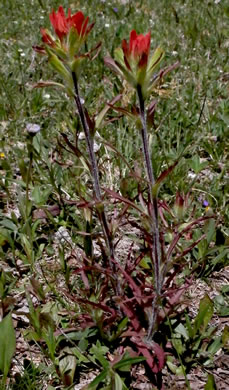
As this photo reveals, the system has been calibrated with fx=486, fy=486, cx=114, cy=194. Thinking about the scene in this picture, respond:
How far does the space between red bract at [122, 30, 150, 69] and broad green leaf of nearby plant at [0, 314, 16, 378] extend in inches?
44.2

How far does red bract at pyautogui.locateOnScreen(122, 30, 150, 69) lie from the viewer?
134 centimetres

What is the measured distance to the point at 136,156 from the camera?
3.05 m

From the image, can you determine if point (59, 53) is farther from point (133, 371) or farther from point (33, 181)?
point (33, 181)

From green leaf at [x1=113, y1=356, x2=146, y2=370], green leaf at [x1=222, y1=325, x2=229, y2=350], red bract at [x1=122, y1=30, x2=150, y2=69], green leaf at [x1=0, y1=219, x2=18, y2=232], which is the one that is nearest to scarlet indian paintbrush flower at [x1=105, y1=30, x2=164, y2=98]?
red bract at [x1=122, y1=30, x2=150, y2=69]

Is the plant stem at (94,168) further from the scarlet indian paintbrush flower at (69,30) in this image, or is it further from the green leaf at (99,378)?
the green leaf at (99,378)

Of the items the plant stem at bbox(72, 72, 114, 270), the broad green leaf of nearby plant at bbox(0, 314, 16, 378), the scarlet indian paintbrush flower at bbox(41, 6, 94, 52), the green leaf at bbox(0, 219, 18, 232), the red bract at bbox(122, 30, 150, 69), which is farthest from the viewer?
the green leaf at bbox(0, 219, 18, 232)

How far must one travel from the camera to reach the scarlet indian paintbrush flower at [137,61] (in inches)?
53.0

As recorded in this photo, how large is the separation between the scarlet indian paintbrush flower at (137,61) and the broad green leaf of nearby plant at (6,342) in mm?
1066

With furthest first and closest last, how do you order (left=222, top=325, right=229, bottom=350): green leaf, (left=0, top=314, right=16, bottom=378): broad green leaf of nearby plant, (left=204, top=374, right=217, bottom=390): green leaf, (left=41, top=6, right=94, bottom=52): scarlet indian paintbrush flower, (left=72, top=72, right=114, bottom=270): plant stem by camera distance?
(left=222, top=325, right=229, bottom=350): green leaf < (left=0, top=314, right=16, bottom=378): broad green leaf of nearby plant < (left=204, top=374, right=217, bottom=390): green leaf < (left=72, top=72, right=114, bottom=270): plant stem < (left=41, top=6, right=94, bottom=52): scarlet indian paintbrush flower

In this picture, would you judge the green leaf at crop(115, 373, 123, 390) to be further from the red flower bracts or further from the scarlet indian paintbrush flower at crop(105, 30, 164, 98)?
the red flower bracts

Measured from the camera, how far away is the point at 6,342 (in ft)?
6.29

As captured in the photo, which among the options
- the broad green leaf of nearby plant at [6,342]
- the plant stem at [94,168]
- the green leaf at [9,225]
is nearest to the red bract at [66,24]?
the plant stem at [94,168]

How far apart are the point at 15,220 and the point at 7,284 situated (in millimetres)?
388

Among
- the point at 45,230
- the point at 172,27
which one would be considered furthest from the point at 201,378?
the point at 172,27
